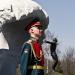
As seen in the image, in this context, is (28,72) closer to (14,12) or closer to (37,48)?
(37,48)

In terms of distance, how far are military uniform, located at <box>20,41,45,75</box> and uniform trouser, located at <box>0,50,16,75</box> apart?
0.62 ft

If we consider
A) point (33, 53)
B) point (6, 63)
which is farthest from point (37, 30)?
point (6, 63)

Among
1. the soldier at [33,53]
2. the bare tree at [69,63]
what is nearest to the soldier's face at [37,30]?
the soldier at [33,53]

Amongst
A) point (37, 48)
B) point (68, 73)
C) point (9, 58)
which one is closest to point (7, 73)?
point (9, 58)

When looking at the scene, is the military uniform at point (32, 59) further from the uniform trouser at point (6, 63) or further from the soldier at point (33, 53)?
the uniform trouser at point (6, 63)

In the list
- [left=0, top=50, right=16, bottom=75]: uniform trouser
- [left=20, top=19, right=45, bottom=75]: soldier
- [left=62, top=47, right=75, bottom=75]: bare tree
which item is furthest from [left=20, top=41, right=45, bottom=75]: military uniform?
[left=62, top=47, right=75, bottom=75]: bare tree

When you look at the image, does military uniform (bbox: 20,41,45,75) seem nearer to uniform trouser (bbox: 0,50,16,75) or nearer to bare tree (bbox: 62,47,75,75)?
uniform trouser (bbox: 0,50,16,75)

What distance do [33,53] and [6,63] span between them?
0.30m

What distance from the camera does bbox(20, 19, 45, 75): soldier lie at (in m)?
3.52

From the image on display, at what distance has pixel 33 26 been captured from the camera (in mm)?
3629

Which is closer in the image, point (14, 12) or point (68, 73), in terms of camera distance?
point (14, 12)

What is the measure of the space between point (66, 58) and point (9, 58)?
22436 mm

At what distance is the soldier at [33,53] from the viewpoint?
352cm

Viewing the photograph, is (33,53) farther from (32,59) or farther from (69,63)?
(69,63)
